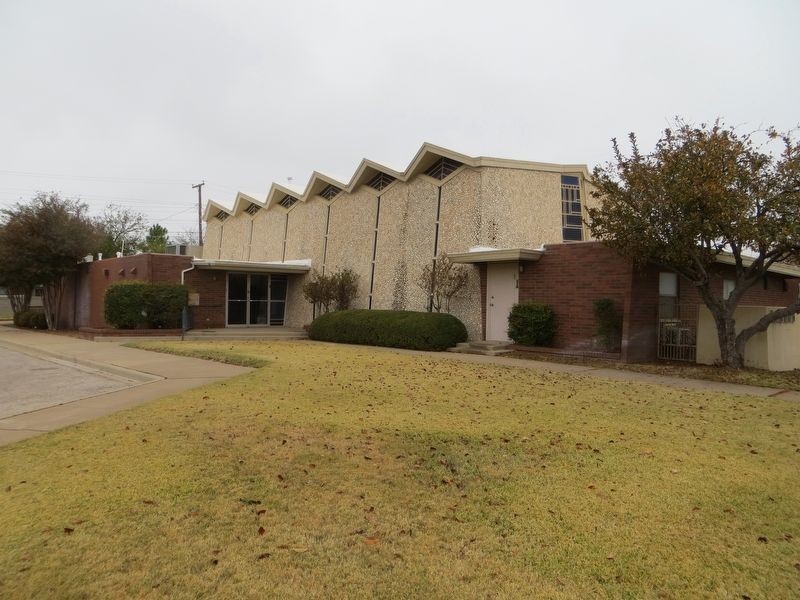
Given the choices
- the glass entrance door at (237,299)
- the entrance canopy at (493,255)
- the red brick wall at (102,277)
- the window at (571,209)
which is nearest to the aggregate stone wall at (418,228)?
the window at (571,209)

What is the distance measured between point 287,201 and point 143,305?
1032 cm

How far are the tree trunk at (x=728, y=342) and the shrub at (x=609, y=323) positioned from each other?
2.38m

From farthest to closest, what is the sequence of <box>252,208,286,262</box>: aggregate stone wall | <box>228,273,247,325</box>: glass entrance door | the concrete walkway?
1. <box>252,208,286,262</box>: aggregate stone wall
2. <box>228,273,247,325</box>: glass entrance door
3. the concrete walkway

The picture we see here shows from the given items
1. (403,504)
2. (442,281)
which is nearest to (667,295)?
(442,281)

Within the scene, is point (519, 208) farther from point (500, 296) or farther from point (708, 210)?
point (708, 210)

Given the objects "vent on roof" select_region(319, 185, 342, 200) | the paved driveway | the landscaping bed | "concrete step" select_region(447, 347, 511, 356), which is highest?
"vent on roof" select_region(319, 185, 342, 200)

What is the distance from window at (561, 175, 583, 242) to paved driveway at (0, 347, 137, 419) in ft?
46.4

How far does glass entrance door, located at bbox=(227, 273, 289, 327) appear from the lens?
24.2 metres

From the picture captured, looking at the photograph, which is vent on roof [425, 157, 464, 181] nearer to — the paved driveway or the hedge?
the hedge

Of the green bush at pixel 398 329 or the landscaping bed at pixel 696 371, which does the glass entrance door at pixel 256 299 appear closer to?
the green bush at pixel 398 329

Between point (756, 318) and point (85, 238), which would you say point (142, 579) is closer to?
point (756, 318)

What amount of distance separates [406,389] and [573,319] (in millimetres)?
7723

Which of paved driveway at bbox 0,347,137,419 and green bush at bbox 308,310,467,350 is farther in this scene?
green bush at bbox 308,310,467,350

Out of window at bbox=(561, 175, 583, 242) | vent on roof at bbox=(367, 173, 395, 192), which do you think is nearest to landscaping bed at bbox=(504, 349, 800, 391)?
window at bbox=(561, 175, 583, 242)
